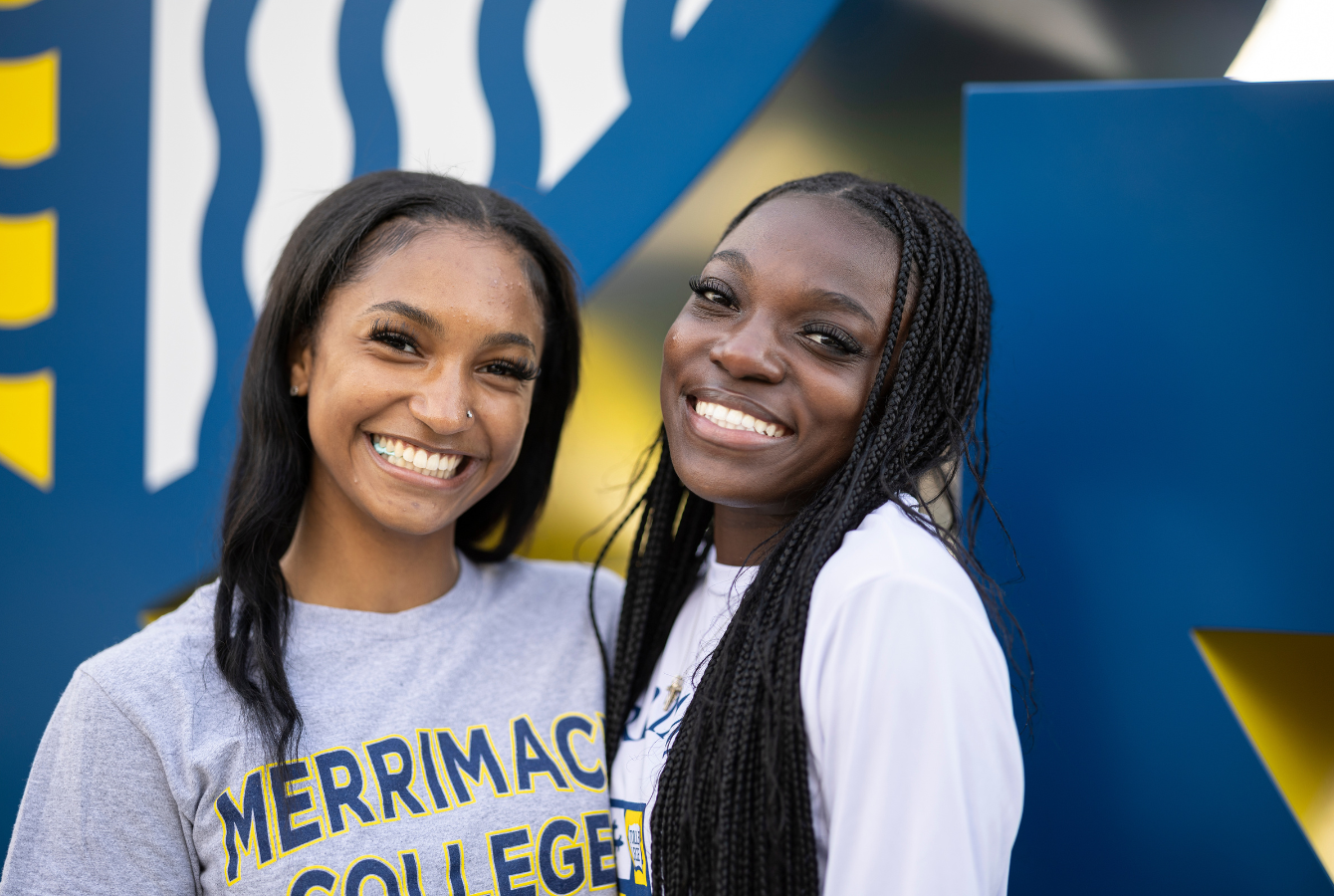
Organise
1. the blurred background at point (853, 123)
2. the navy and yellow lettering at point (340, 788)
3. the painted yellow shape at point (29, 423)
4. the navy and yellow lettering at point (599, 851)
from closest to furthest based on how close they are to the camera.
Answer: the navy and yellow lettering at point (340, 788) → the navy and yellow lettering at point (599, 851) → the blurred background at point (853, 123) → the painted yellow shape at point (29, 423)

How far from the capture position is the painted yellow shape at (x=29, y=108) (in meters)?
2.76

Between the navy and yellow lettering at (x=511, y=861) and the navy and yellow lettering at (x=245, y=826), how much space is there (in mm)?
341

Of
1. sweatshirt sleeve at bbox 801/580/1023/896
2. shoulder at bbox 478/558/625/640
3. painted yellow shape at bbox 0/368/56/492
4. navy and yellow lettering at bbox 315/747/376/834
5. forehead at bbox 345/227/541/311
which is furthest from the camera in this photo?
painted yellow shape at bbox 0/368/56/492

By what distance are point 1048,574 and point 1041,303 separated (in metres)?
0.54

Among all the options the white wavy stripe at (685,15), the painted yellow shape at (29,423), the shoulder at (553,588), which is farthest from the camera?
the painted yellow shape at (29,423)

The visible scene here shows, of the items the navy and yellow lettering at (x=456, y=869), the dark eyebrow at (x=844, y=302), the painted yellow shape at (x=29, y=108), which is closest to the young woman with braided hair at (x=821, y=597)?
the dark eyebrow at (x=844, y=302)

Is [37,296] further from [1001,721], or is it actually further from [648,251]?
[1001,721]

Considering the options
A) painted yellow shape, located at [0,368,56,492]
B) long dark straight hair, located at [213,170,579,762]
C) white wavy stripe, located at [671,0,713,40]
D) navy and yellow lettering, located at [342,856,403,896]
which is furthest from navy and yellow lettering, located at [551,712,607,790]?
painted yellow shape, located at [0,368,56,492]

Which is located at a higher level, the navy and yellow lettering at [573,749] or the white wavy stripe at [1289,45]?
the white wavy stripe at [1289,45]

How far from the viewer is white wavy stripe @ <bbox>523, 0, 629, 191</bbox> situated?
2.53 m

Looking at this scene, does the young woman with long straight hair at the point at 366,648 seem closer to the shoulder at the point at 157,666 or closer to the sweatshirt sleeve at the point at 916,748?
the shoulder at the point at 157,666

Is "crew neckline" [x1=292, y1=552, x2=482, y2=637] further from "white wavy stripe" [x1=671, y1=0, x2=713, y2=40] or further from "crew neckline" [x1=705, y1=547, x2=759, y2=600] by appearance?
"white wavy stripe" [x1=671, y1=0, x2=713, y2=40]

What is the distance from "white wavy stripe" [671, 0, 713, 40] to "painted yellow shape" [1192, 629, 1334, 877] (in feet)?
5.90

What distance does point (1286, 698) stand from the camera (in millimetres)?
1930
